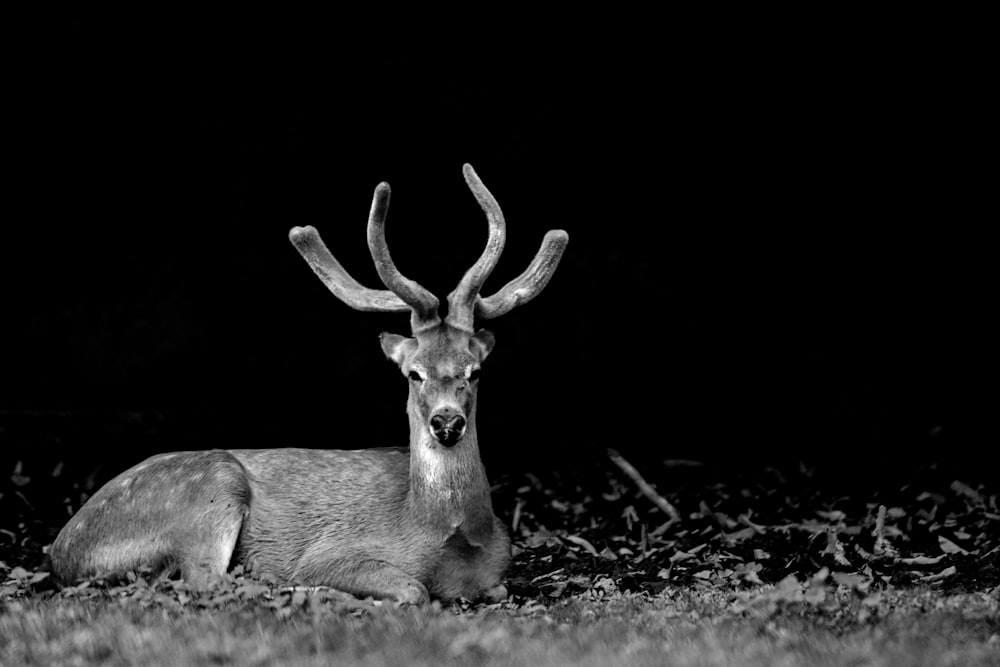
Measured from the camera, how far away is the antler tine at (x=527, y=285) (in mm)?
7578

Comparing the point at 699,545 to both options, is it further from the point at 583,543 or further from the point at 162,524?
the point at 162,524

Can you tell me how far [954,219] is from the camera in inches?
468

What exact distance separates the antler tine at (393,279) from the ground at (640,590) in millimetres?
1616

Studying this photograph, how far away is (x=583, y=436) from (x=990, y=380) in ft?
12.3

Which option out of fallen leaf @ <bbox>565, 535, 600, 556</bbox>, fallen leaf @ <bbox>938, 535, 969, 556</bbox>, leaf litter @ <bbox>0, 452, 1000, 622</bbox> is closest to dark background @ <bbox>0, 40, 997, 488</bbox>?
leaf litter @ <bbox>0, 452, 1000, 622</bbox>

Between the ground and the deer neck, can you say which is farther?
the deer neck

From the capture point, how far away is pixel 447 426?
6.78 metres

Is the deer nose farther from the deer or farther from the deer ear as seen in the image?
the deer ear

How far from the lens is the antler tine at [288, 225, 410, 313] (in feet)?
25.0

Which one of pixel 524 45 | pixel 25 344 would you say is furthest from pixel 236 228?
pixel 524 45

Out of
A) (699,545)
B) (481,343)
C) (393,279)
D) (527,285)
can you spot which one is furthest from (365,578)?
(699,545)

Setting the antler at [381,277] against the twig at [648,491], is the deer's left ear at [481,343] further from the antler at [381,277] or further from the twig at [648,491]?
the twig at [648,491]

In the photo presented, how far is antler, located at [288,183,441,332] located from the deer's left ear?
0.78 feet

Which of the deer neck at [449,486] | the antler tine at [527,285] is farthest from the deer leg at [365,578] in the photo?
the antler tine at [527,285]
